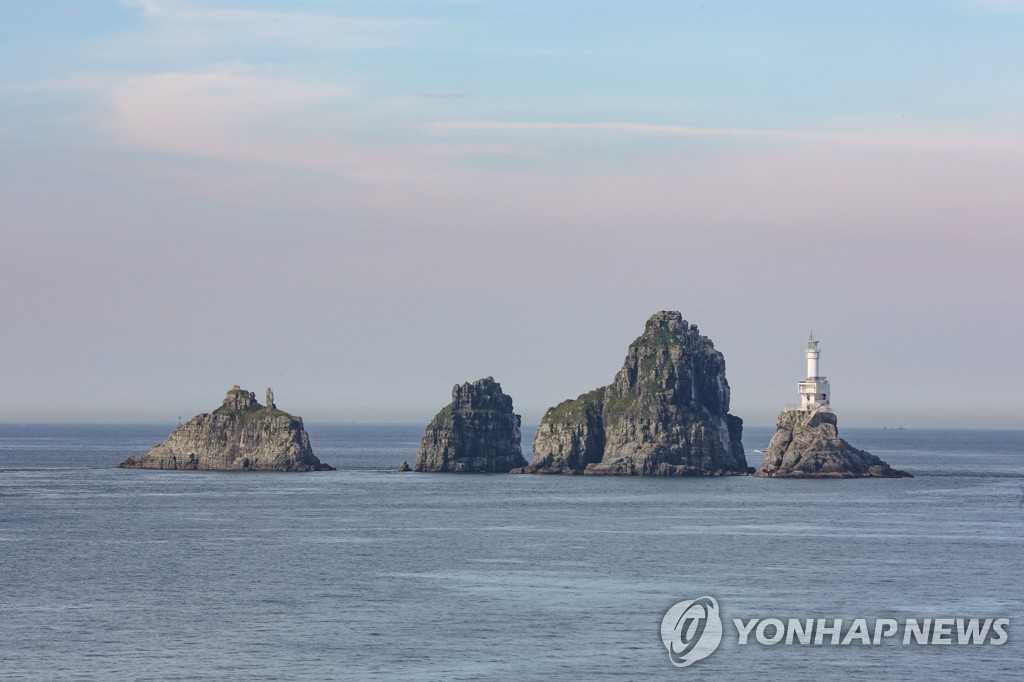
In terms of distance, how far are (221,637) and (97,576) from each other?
79.1 feet

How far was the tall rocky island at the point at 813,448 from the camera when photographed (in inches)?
7451

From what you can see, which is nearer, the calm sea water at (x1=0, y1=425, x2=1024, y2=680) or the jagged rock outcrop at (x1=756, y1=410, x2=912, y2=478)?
the calm sea water at (x1=0, y1=425, x2=1024, y2=680)

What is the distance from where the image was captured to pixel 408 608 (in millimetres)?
82562

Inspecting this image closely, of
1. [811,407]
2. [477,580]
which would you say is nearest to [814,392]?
[811,407]

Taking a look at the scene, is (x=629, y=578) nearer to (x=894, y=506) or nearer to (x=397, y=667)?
(x=397, y=667)

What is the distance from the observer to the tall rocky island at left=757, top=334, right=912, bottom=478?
18925cm

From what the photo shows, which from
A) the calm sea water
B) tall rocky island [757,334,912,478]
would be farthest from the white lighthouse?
the calm sea water

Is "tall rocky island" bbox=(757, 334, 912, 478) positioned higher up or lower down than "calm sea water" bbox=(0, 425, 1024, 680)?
higher up

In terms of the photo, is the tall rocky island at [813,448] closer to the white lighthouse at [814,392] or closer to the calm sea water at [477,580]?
the white lighthouse at [814,392]

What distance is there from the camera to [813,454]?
188750mm

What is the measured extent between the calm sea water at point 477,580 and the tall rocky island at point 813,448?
24.5m

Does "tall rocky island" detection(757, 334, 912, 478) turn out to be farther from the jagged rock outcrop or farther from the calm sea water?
the calm sea water

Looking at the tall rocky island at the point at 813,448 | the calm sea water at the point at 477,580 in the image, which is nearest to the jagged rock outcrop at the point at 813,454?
the tall rocky island at the point at 813,448

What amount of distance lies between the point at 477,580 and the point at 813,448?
10353cm
